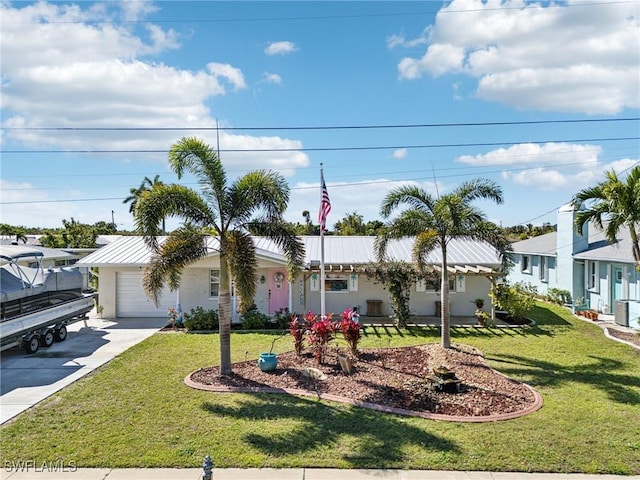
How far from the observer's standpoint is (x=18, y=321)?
12.7m

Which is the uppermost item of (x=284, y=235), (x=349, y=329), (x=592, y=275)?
(x=284, y=235)

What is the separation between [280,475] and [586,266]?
21426 mm

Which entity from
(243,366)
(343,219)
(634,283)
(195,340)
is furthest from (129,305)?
(343,219)

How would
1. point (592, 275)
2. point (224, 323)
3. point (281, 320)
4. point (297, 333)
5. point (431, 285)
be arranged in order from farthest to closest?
point (592, 275) → point (431, 285) → point (281, 320) → point (297, 333) → point (224, 323)

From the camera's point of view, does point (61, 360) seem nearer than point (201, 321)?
Yes

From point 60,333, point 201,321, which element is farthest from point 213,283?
point 60,333

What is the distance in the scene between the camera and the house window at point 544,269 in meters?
26.3

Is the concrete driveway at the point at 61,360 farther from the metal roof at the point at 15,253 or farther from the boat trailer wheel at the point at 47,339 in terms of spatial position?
the metal roof at the point at 15,253

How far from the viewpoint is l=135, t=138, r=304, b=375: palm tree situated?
10.6 metres

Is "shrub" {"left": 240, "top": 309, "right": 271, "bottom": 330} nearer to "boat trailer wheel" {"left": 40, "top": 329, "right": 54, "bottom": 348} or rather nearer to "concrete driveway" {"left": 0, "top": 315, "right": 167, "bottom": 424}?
"concrete driveway" {"left": 0, "top": 315, "right": 167, "bottom": 424}

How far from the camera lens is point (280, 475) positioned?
6227mm

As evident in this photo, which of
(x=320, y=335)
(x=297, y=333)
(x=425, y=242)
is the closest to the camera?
(x=320, y=335)

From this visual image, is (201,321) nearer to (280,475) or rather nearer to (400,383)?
(400,383)

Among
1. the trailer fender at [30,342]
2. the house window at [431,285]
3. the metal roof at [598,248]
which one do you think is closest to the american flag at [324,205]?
the house window at [431,285]
